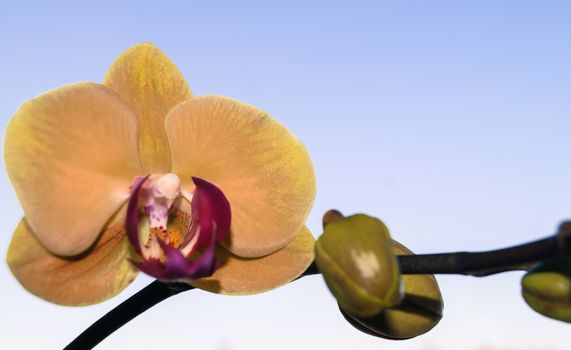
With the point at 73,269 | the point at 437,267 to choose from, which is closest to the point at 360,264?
the point at 437,267

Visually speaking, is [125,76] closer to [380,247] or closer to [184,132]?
[184,132]

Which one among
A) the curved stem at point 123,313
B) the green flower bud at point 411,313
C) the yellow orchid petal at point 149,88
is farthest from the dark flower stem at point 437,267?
the yellow orchid petal at point 149,88

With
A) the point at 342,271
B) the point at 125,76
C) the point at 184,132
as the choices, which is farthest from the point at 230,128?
the point at 342,271

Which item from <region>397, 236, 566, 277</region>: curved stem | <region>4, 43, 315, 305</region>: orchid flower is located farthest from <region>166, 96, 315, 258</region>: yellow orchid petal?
<region>397, 236, 566, 277</region>: curved stem

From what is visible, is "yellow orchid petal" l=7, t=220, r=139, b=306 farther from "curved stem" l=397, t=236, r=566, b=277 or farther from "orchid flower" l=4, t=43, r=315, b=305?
"curved stem" l=397, t=236, r=566, b=277

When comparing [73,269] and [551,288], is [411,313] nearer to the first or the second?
[551,288]

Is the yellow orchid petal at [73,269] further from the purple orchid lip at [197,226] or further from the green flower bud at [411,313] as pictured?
the green flower bud at [411,313]

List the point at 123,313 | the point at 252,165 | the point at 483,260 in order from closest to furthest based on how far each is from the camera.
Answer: the point at 483,260, the point at 123,313, the point at 252,165
